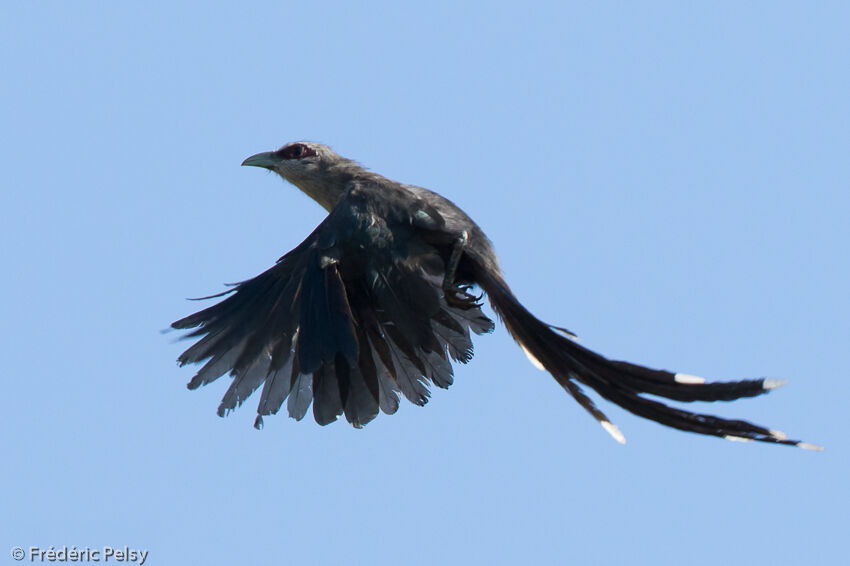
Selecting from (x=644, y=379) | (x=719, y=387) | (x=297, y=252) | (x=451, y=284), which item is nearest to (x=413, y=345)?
(x=451, y=284)

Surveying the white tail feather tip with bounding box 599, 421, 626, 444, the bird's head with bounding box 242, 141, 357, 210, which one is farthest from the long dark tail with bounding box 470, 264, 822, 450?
the bird's head with bounding box 242, 141, 357, 210

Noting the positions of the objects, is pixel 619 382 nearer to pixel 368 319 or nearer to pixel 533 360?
pixel 533 360

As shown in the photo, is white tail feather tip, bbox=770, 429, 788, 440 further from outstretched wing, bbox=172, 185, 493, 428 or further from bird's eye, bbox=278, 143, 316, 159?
bird's eye, bbox=278, 143, 316, 159

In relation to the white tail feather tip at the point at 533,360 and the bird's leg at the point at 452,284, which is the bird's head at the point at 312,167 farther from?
the white tail feather tip at the point at 533,360

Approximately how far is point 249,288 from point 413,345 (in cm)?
103

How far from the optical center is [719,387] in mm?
5398

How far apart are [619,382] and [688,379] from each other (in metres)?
0.40

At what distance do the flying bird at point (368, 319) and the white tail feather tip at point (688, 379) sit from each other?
1.58 ft

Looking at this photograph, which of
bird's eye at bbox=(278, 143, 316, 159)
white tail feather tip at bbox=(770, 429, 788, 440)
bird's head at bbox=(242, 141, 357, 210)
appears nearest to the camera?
white tail feather tip at bbox=(770, 429, 788, 440)

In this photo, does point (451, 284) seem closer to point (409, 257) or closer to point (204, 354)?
point (409, 257)

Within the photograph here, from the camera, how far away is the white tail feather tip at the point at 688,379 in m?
5.54

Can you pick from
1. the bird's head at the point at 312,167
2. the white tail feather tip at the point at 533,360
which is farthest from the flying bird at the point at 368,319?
the bird's head at the point at 312,167

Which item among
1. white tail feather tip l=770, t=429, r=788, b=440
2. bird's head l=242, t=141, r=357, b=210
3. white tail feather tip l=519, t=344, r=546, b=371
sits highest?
bird's head l=242, t=141, r=357, b=210

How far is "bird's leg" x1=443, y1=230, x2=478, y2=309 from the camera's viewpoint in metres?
6.77
